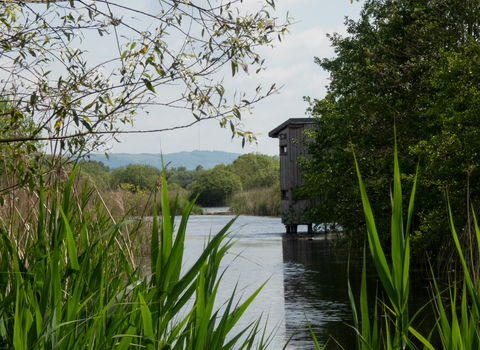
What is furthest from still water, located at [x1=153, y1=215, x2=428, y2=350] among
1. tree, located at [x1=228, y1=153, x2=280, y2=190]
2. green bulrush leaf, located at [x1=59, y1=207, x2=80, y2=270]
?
tree, located at [x1=228, y1=153, x2=280, y2=190]

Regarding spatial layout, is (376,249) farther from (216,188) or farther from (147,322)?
(216,188)

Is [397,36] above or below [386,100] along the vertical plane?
above

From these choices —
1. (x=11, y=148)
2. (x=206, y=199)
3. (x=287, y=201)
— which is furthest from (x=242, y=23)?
(x=206, y=199)

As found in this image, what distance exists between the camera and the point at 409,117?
12289 millimetres

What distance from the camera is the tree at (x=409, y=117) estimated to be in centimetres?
880

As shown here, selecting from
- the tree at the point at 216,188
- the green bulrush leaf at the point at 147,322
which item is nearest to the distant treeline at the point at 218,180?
the tree at the point at 216,188

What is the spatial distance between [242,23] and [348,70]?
12618 mm

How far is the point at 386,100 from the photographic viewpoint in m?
12.4

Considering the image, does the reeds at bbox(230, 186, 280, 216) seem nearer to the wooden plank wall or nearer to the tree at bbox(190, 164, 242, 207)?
the wooden plank wall

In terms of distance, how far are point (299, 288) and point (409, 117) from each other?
491 centimetres

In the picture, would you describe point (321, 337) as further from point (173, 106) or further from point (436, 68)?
point (436, 68)

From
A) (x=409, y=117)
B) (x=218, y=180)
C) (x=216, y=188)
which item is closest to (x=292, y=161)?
(x=409, y=117)

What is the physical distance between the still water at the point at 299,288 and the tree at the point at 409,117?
4.04ft

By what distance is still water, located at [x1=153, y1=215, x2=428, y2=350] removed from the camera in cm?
687
